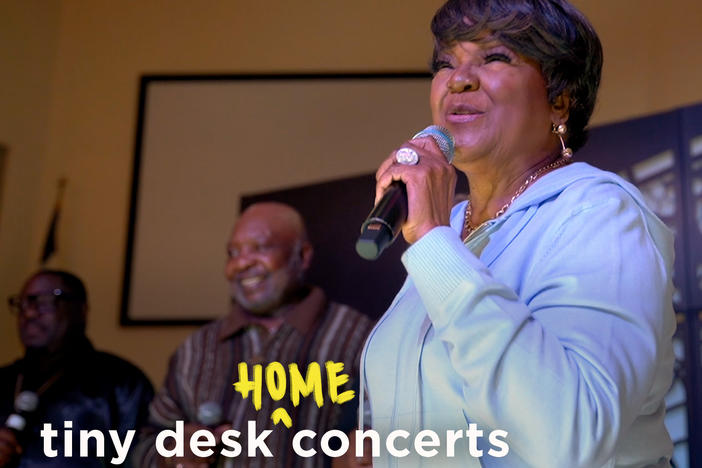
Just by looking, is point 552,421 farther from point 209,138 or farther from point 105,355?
point 209,138

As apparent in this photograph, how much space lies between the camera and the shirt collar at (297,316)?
323cm

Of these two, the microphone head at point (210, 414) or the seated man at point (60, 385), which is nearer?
the microphone head at point (210, 414)

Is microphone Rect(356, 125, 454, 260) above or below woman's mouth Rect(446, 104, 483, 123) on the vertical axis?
below

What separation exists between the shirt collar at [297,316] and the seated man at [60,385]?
57 centimetres

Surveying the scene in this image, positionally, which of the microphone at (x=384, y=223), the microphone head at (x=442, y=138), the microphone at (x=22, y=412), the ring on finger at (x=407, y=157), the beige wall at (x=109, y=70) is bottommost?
the microphone at (x=22, y=412)

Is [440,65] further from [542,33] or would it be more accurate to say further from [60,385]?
[60,385]

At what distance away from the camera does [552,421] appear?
101cm

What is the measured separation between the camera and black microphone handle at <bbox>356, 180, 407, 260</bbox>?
104 centimetres

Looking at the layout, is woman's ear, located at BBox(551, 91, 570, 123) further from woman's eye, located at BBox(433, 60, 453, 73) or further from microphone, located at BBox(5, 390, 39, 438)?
microphone, located at BBox(5, 390, 39, 438)

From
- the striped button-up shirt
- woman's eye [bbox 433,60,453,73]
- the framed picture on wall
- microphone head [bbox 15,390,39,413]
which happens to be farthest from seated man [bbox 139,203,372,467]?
woman's eye [bbox 433,60,453,73]

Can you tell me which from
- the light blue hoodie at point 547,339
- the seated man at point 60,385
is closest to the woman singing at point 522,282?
the light blue hoodie at point 547,339

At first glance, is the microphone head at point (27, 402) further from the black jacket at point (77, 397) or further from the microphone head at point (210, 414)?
the microphone head at point (210, 414)

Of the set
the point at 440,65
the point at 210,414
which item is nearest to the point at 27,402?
the point at 210,414

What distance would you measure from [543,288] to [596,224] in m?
0.09
